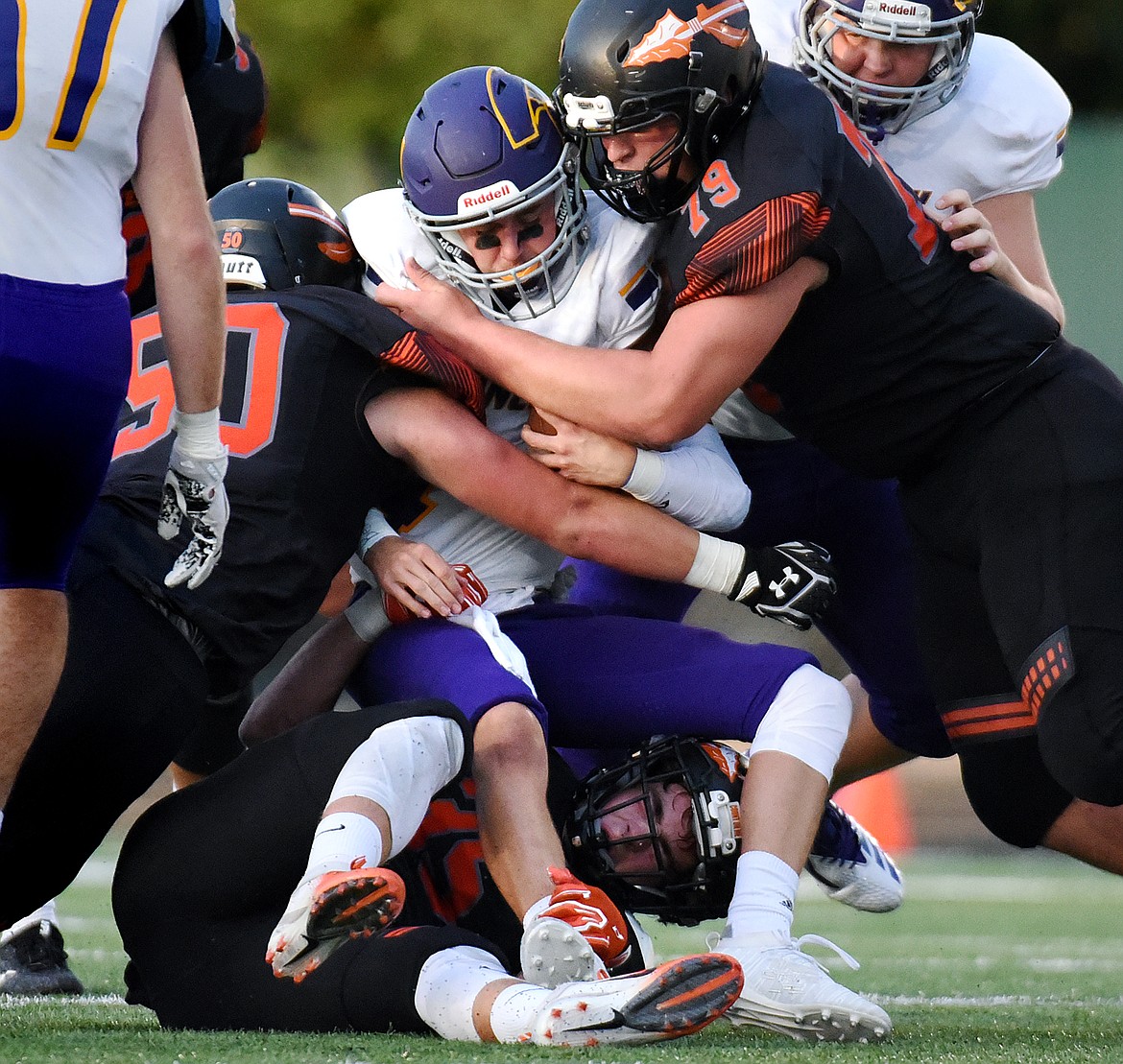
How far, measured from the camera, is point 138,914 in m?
2.97

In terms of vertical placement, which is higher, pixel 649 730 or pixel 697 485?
pixel 697 485

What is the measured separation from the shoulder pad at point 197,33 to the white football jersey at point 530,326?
0.89 metres

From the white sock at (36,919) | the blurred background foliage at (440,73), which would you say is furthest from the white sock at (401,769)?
the blurred background foliage at (440,73)

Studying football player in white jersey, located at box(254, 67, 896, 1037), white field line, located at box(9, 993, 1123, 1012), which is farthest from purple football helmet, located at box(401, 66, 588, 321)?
white field line, located at box(9, 993, 1123, 1012)

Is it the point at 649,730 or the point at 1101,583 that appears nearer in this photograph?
the point at 1101,583

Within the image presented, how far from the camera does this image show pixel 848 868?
12.3ft

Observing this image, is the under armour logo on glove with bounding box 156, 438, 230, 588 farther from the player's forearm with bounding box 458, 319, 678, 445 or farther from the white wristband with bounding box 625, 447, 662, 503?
the white wristband with bounding box 625, 447, 662, 503

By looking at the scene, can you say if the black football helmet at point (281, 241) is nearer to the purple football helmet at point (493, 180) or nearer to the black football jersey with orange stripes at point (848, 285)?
the purple football helmet at point (493, 180)

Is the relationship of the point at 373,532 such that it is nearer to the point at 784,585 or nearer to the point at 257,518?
the point at 257,518

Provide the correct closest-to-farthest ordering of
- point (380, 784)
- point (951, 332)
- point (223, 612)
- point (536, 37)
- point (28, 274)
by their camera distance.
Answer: point (28, 274) → point (380, 784) → point (223, 612) → point (951, 332) → point (536, 37)

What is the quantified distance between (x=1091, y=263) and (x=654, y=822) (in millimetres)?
8816

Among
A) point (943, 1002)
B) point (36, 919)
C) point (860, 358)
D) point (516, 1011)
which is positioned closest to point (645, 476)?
point (860, 358)

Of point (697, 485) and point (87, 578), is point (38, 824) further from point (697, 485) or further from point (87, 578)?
point (697, 485)

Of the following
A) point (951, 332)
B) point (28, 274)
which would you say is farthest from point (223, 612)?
point (951, 332)
